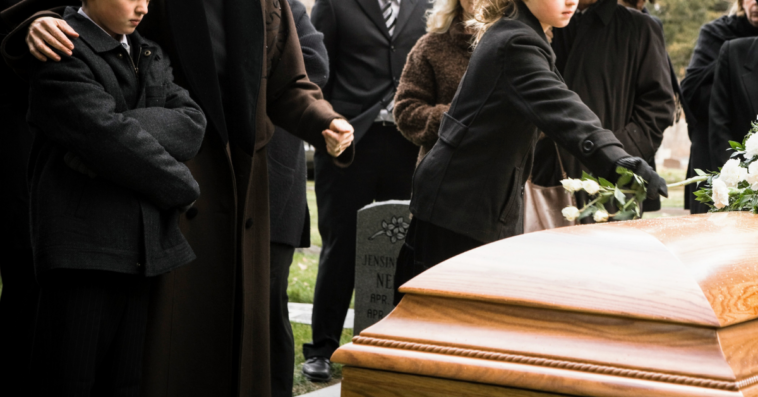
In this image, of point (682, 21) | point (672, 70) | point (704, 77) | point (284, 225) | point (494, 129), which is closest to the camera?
point (494, 129)

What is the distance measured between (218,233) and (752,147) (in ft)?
4.94

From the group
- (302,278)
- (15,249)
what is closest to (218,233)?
(15,249)

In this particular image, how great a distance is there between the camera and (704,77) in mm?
5176

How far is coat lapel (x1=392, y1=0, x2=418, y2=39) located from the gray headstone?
3.22 feet

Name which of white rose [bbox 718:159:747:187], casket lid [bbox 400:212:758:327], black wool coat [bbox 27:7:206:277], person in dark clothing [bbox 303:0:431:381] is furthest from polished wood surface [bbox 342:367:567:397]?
person in dark clothing [bbox 303:0:431:381]

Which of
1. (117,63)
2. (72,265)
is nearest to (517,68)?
(117,63)

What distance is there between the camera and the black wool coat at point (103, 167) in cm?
213

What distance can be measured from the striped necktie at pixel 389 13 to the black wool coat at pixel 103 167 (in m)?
2.65

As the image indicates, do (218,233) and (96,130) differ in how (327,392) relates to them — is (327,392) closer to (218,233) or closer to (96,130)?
(218,233)

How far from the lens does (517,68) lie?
268 centimetres

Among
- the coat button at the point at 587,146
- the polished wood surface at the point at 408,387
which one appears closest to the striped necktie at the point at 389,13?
the coat button at the point at 587,146

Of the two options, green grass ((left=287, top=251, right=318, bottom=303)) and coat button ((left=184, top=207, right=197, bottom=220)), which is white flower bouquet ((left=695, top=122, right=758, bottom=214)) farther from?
green grass ((left=287, top=251, right=318, bottom=303))

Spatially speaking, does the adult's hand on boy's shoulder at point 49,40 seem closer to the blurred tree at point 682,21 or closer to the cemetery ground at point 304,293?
the cemetery ground at point 304,293

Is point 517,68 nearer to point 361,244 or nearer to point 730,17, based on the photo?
point 361,244
